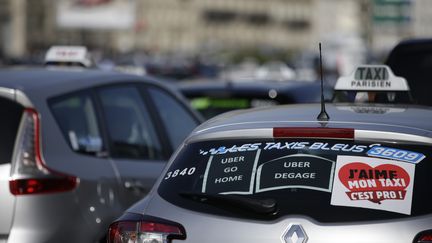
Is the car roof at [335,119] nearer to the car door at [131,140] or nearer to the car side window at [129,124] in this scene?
the car door at [131,140]

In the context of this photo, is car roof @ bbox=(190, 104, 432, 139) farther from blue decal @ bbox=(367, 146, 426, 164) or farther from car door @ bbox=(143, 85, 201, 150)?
car door @ bbox=(143, 85, 201, 150)

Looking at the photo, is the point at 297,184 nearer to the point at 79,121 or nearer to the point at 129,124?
the point at 79,121

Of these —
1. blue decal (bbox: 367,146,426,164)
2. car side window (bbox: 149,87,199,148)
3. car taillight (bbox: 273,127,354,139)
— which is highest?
car taillight (bbox: 273,127,354,139)

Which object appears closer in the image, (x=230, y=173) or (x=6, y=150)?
(x=230, y=173)

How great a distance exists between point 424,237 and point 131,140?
3135mm

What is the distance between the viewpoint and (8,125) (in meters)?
6.01

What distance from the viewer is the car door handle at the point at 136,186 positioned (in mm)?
6613

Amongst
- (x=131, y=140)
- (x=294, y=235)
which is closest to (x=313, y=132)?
(x=294, y=235)

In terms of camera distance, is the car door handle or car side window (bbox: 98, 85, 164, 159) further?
car side window (bbox: 98, 85, 164, 159)

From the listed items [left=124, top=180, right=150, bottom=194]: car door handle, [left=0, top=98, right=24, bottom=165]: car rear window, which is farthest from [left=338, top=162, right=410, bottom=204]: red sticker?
[left=124, top=180, right=150, bottom=194]: car door handle

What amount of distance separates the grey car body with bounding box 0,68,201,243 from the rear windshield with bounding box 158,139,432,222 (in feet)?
4.43

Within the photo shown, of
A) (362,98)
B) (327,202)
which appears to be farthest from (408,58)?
(327,202)

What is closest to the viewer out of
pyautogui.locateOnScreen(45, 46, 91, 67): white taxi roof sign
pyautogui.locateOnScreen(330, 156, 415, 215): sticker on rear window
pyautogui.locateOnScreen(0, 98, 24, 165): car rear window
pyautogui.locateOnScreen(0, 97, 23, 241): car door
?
pyautogui.locateOnScreen(330, 156, 415, 215): sticker on rear window

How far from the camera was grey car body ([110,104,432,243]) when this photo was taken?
4262 mm
